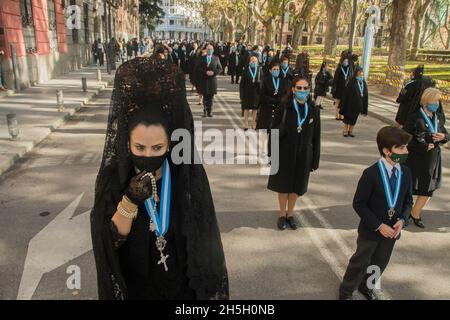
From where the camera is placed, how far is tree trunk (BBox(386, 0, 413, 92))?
16.7 m

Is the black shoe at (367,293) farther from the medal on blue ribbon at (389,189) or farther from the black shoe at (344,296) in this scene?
the medal on blue ribbon at (389,189)

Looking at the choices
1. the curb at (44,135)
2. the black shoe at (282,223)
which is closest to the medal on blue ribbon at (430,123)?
the black shoe at (282,223)

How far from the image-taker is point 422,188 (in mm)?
5340

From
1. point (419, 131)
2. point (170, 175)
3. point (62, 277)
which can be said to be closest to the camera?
point (170, 175)

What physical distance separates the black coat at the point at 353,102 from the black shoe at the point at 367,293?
22.4ft

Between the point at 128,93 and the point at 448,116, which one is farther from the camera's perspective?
the point at 448,116

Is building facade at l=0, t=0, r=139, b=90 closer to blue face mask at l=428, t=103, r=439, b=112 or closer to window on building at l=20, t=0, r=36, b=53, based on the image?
window on building at l=20, t=0, r=36, b=53

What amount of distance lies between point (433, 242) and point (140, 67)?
15.5 ft

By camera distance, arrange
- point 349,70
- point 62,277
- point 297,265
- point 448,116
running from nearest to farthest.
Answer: point 62,277 → point 297,265 → point 349,70 → point 448,116

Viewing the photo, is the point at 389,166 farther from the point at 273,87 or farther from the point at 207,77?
the point at 207,77

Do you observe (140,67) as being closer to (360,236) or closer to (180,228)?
(180,228)

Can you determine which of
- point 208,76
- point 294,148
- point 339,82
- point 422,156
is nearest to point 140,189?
point 294,148

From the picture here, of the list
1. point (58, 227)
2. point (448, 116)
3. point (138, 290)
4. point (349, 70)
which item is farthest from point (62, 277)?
point (448, 116)

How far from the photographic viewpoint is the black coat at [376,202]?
3.51 metres
